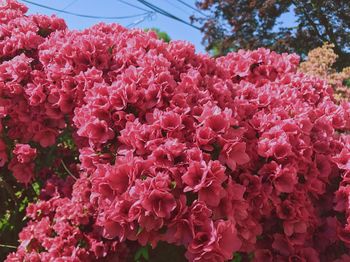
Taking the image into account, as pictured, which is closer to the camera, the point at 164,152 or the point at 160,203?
the point at 160,203

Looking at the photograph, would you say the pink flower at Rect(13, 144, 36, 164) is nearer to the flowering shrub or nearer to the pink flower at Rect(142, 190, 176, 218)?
the flowering shrub

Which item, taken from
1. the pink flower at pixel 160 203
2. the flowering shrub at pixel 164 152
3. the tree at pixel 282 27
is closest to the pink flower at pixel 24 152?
the flowering shrub at pixel 164 152

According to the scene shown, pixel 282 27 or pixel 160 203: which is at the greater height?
pixel 282 27

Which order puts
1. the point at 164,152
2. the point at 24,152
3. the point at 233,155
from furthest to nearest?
the point at 24,152, the point at 233,155, the point at 164,152

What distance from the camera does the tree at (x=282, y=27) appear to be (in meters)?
18.1

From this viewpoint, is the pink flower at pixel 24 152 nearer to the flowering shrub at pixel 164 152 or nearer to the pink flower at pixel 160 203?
the flowering shrub at pixel 164 152

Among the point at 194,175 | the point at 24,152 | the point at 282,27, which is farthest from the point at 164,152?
the point at 282,27

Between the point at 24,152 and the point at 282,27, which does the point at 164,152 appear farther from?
the point at 282,27

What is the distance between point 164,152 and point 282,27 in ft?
56.5

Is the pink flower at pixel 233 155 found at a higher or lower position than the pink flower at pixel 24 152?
lower

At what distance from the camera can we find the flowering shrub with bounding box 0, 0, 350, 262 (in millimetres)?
2490

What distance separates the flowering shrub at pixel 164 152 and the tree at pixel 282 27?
14.6 meters

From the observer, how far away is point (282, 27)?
18.9 m

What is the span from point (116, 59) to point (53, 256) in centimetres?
126
